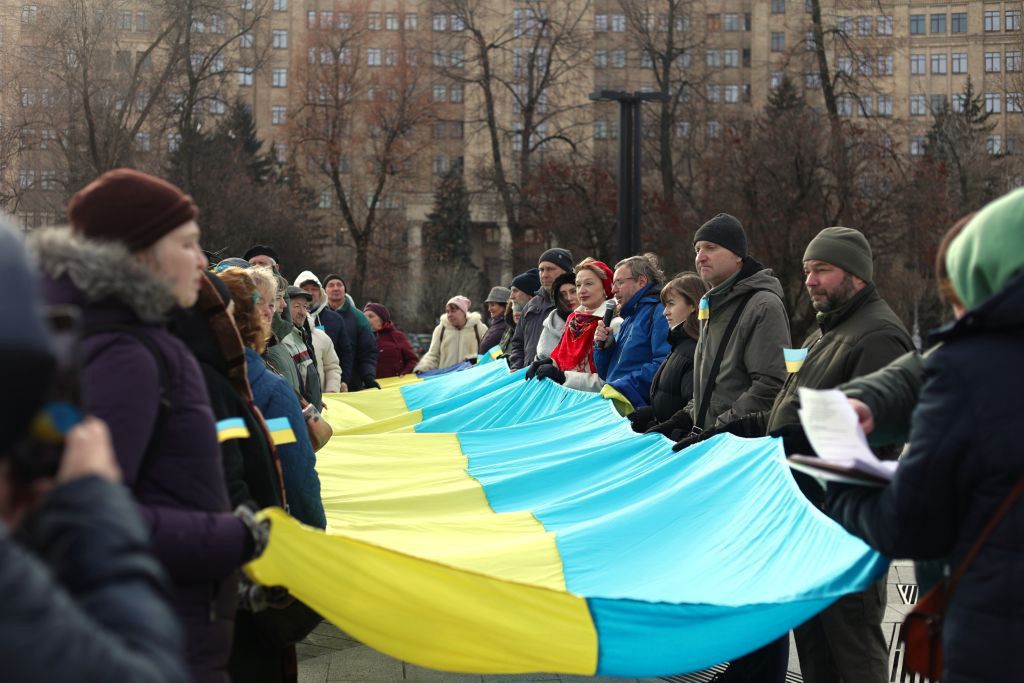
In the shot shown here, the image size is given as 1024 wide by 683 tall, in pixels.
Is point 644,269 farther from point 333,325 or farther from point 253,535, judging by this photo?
point 253,535

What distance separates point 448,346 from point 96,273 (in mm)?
14083

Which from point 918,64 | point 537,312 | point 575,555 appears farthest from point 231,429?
point 918,64

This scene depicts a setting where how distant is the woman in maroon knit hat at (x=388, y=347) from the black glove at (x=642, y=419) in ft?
29.0

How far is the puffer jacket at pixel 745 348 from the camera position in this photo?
6809 mm

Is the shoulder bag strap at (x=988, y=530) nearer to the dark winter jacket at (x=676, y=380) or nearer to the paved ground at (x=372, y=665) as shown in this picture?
the paved ground at (x=372, y=665)

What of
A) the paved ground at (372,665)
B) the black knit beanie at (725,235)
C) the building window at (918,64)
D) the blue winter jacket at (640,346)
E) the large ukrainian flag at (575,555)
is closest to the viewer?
the large ukrainian flag at (575,555)

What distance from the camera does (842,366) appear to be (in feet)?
18.4

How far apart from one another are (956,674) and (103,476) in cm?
220

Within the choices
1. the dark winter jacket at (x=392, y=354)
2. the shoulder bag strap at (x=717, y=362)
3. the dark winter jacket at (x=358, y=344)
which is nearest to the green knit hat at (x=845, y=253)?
the shoulder bag strap at (x=717, y=362)

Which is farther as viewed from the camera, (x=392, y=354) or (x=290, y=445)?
(x=392, y=354)

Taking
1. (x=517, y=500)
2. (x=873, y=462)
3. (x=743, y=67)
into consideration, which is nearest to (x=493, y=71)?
(x=743, y=67)

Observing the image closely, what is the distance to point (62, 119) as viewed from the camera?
3209 cm

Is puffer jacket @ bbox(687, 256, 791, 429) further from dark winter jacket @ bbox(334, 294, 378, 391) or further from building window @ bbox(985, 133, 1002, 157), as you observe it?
building window @ bbox(985, 133, 1002, 157)

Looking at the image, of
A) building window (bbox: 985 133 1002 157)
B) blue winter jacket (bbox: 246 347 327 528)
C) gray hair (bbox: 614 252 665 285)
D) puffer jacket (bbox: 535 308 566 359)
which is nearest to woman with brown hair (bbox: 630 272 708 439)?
gray hair (bbox: 614 252 665 285)
